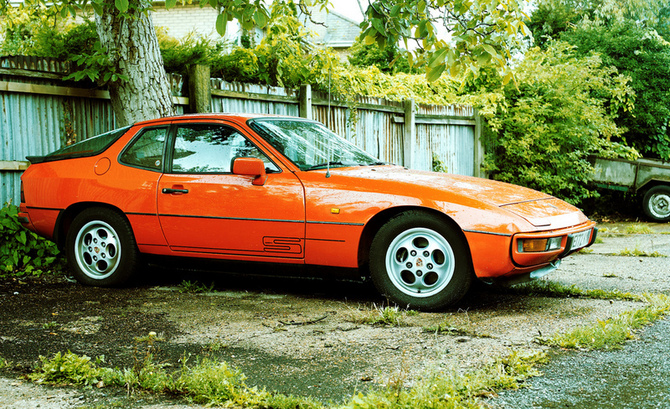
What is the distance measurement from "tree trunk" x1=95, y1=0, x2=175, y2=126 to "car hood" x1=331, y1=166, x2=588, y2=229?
2.91 metres

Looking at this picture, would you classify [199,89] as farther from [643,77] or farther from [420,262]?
[643,77]

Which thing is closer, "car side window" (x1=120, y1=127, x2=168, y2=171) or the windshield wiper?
the windshield wiper

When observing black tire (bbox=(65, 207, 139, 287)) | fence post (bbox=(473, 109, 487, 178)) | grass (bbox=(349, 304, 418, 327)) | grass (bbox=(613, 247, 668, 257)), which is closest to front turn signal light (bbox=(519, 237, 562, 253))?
grass (bbox=(349, 304, 418, 327))

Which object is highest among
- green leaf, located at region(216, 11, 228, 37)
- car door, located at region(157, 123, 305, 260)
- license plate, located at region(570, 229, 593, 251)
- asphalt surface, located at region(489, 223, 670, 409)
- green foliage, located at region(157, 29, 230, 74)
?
green foliage, located at region(157, 29, 230, 74)

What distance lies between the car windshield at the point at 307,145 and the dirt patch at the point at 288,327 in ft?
3.60

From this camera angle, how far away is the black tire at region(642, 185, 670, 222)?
39.1 ft

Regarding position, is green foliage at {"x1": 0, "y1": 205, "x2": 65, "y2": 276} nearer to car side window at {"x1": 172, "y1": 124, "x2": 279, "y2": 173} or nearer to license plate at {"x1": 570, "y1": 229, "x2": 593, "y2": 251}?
car side window at {"x1": 172, "y1": 124, "x2": 279, "y2": 173}

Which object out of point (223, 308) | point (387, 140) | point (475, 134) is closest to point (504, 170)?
point (475, 134)

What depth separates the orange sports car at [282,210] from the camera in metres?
4.76

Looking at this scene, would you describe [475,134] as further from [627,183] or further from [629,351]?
[629,351]

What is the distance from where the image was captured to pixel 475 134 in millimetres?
12773

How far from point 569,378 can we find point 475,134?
32.4ft

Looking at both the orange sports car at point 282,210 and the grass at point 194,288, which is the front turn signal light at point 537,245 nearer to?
the orange sports car at point 282,210

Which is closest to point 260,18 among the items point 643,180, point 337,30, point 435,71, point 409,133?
point 435,71
